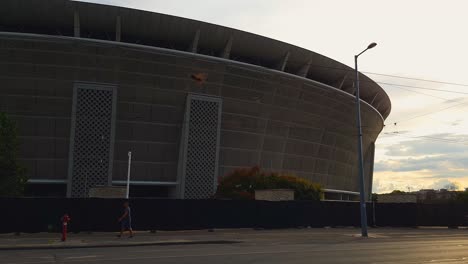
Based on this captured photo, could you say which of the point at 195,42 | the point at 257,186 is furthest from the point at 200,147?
the point at 195,42

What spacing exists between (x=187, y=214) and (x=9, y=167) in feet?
39.3

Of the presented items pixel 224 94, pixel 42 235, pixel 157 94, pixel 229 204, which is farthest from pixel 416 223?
pixel 42 235

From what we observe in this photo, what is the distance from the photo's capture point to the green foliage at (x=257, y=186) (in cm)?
3569

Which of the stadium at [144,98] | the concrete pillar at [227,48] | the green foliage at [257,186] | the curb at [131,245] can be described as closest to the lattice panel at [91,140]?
the stadium at [144,98]

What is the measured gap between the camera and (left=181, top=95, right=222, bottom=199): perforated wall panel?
4003 cm

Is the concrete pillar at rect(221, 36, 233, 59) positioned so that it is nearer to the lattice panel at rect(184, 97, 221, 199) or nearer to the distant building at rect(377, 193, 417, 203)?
the lattice panel at rect(184, 97, 221, 199)

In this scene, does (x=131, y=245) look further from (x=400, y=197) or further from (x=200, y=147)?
(x=400, y=197)

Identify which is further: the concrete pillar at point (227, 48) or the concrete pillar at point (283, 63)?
the concrete pillar at point (283, 63)

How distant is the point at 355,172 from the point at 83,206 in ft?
143

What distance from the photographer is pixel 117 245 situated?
17.3 m

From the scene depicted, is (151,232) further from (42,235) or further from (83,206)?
(42,235)

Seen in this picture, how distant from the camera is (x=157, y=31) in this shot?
3953 cm

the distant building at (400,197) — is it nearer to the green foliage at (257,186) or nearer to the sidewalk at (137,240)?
the green foliage at (257,186)

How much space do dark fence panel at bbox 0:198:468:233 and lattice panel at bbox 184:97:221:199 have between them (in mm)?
13630
